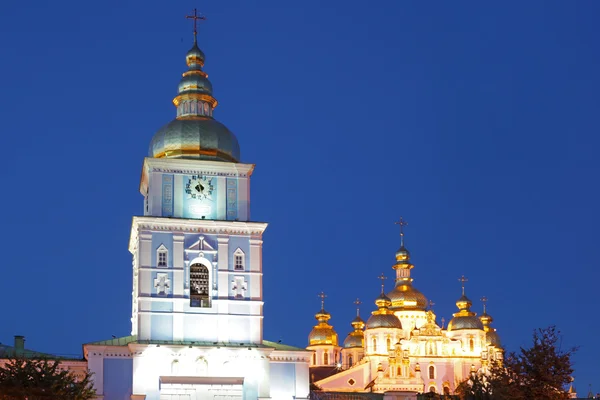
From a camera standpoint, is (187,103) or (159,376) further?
(187,103)

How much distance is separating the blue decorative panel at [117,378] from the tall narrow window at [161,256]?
13.0 ft

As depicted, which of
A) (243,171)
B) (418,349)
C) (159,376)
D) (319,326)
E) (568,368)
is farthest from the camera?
(319,326)

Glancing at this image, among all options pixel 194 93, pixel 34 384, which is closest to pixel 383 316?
pixel 194 93

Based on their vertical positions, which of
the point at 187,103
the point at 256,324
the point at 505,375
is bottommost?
the point at 505,375

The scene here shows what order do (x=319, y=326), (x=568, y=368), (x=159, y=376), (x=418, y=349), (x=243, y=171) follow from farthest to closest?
1. (x=319, y=326)
2. (x=418, y=349)
3. (x=243, y=171)
4. (x=159, y=376)
5. (x=568, y=368)

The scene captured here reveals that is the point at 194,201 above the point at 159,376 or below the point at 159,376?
above

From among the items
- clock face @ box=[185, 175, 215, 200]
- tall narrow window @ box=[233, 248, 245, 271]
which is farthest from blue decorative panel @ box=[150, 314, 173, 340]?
clock face @ box=[185, 175, 215, 200]

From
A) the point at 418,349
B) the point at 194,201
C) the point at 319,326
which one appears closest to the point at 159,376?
the point at 194,201

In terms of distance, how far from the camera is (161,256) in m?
42.1

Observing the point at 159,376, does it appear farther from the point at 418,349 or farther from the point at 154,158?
the point at 418,349

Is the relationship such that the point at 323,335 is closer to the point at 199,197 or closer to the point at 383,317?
the point at 383,317

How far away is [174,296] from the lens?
41.8m

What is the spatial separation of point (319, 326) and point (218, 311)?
48824mm

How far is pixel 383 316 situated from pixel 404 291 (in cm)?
582
